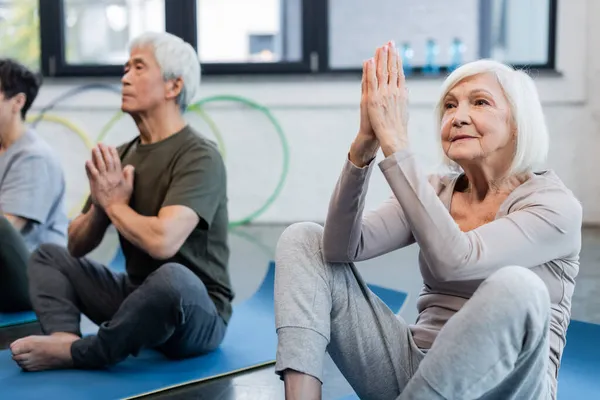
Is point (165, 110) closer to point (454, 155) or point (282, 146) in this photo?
point (454, 155)

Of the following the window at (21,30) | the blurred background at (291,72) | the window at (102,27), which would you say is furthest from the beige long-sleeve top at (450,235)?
the window at (21,30)

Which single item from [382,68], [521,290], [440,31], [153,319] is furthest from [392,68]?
[440,31]

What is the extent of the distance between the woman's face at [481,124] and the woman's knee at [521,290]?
34cm

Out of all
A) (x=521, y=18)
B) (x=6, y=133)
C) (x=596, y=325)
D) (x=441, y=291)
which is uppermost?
(x=521, y=18)

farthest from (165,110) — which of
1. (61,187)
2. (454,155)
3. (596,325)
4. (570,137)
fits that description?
(570,137)

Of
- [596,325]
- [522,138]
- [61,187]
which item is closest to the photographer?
[522,138]

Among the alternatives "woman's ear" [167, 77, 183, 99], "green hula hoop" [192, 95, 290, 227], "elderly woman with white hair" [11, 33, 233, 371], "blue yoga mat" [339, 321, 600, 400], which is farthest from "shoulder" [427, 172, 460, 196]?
"green hula hoop" [192, 95, 290, 227]

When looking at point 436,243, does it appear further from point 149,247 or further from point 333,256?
point 149,247

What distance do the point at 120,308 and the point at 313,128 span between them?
3364 millimetres

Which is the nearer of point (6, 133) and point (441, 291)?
point (441, 291)

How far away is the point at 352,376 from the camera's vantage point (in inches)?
61.7

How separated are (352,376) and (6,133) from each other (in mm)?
1897

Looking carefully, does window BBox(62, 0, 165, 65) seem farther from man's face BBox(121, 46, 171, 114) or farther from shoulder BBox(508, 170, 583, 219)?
shoulder BBox(508, 170, 583, 219)

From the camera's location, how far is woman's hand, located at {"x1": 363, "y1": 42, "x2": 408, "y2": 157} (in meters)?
1.45
